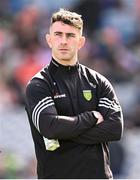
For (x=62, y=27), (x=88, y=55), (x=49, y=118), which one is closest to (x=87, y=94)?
(x=49, y=118)

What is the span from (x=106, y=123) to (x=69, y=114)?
11.1 inches

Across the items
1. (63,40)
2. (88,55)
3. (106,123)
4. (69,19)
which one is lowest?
(106,123)

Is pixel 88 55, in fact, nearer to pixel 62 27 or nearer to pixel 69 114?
pixel 62 27

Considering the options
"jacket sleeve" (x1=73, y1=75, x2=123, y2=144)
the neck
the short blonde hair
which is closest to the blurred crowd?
"jacket sleeve" (x1=73, y1=75, x2=123, y2=144)

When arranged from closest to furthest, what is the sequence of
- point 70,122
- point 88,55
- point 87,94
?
1. point 70,122
2. point 87,94
3. point 88,55

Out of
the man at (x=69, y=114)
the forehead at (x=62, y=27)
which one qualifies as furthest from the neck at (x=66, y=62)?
the forehead at (x=62, y=27)

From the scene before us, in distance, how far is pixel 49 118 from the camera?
473 cm

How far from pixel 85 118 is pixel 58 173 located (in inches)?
16.1

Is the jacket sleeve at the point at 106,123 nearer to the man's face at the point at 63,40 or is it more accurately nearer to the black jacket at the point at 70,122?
the black jacket at the point at 70,122

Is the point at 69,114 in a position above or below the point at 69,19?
below

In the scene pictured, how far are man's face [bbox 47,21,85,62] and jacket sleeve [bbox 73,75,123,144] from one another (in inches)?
12.8

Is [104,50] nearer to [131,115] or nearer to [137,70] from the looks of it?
[137,70]

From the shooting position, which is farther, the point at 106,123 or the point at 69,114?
the point at 106,123

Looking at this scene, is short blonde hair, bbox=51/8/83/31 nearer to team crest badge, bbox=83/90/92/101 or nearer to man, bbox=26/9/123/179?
man, bbox=26/9/123/179
